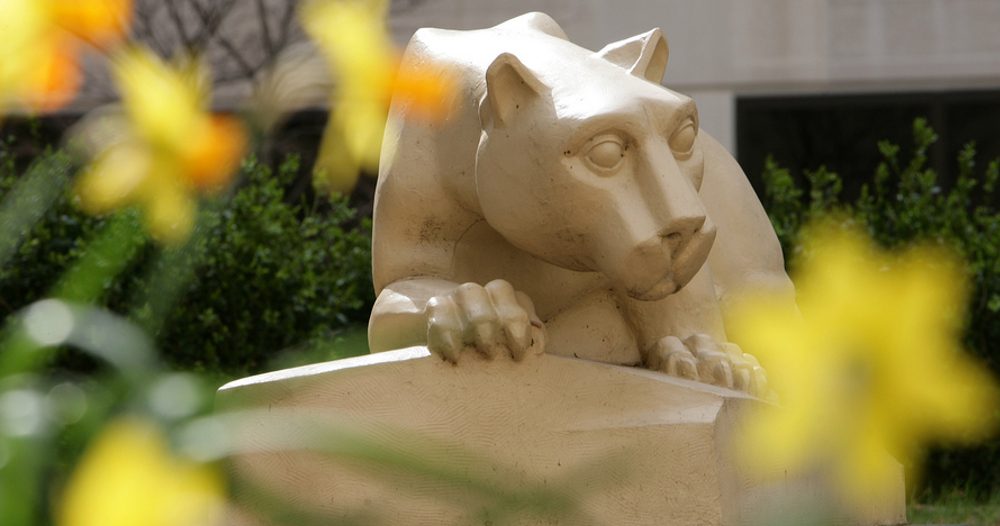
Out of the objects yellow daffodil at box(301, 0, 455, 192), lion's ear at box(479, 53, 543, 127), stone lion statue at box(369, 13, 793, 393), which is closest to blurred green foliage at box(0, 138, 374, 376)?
stone lion statue at box(369, 13, 793, 393)

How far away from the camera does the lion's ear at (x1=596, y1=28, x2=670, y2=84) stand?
308 centimetres

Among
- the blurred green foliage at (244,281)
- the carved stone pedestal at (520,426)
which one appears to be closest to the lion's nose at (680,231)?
the carved stone pedestal at (520,426)

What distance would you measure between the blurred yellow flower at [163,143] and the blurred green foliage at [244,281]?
4.16 meters


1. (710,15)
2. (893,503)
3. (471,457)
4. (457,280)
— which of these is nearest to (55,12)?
(471,457)

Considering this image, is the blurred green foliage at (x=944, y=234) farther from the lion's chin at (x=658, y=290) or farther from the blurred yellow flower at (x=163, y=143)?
the blurred yellow flower at (x=163, y=143)

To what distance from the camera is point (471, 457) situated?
292 cm

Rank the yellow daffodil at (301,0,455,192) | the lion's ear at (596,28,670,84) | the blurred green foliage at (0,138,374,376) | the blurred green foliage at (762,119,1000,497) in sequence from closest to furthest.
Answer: the yellow daffodil at (301,0,455,192) → the lion's ear at (596,28,670,84) → the blurred green foliage at (0,138,374,376) → the blurred green foliage at (762,119,1000,497)

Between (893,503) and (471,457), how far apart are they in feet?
4.09

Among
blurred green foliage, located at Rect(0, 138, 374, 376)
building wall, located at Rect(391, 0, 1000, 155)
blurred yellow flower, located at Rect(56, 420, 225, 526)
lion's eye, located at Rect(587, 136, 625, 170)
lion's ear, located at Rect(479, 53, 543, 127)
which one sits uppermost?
blurred yellow flower, located at Rect(56, 420, 225, 526)

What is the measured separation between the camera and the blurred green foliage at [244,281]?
17.8 ft

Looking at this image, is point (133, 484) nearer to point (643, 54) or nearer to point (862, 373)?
point (862, 373)

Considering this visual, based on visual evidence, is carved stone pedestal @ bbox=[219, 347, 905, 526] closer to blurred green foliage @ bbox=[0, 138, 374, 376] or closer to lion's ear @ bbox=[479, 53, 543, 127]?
lion's ear @ bbox=[479, 53, 543, 127]

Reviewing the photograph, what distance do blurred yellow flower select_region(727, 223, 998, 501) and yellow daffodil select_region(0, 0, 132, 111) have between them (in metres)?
0.44

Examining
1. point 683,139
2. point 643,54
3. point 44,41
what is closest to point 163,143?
point 44,41
